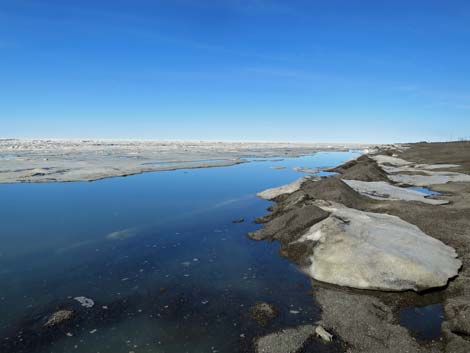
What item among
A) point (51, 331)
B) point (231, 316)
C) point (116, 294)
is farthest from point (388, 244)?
point (51, 331)

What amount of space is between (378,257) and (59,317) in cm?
921

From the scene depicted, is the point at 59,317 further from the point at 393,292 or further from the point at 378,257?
the point at 378,257

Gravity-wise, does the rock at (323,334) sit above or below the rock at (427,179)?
below

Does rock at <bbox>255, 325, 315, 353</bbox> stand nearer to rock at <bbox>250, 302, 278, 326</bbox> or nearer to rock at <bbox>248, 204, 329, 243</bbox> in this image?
rock at <bbox>250, 302, 278, 326</bbox>

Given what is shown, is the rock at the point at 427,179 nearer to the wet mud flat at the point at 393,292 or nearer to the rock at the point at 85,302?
the wet mud flat at the point at 393,292

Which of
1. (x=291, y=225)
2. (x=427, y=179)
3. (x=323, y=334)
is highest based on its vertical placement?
(x=427, y=179)

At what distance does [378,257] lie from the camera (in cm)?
974

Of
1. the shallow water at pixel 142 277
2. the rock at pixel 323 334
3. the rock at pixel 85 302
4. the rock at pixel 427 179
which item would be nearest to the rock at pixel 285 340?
the rock at pixel 323 334

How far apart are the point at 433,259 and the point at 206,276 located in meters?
7.35

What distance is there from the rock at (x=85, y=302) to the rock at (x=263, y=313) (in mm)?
4355

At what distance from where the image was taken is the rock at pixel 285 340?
21.6 feet

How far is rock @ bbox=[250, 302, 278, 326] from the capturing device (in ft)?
25.3

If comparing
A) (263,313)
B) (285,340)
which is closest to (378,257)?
(263,313)

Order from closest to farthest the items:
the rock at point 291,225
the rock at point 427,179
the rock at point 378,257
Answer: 1. the rock at point 378,257
2. the rock at point 291,225
3. the rock at point 427,179
